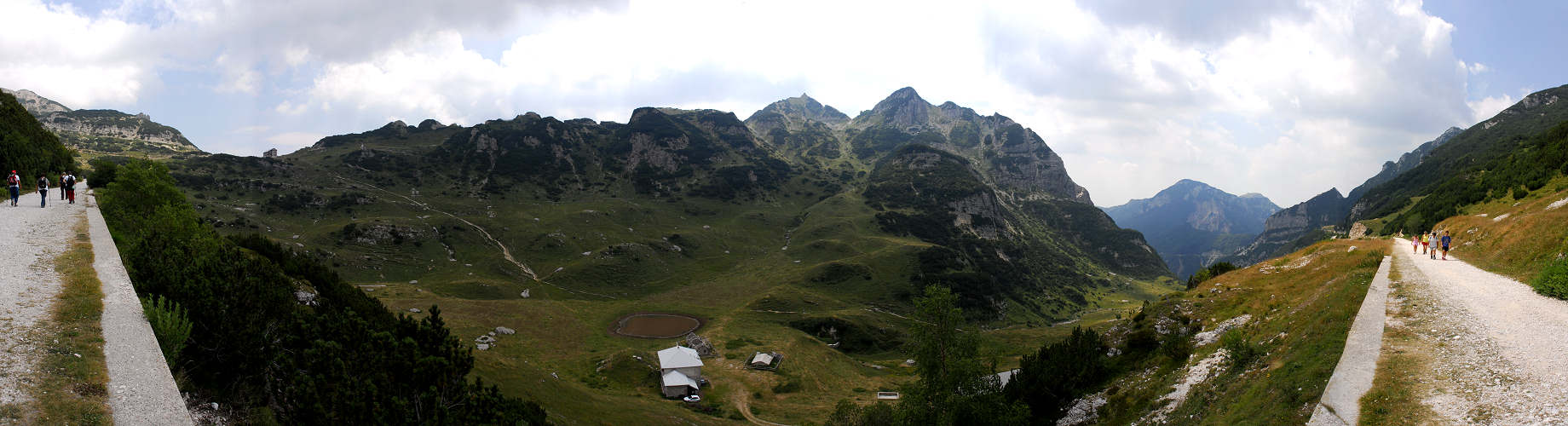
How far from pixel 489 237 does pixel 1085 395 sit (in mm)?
168394

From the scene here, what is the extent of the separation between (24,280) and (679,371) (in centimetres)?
5839

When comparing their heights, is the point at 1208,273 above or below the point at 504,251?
above

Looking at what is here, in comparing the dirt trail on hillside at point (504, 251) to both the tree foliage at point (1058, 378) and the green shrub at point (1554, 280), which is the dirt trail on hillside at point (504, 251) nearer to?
the tree foliage at point (1058, 378)

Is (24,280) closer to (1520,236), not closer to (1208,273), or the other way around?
(1520,236)

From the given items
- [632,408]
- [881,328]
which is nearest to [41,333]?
[632,408]

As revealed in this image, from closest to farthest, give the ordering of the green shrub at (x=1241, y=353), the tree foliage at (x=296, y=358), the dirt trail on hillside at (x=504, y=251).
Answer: the tree foliage at (x=296, y=358) < the green shrub at (x=1241, y=353) < the dirt trail on hillside at (x=504, y=251)

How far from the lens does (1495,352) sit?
15.2 metres

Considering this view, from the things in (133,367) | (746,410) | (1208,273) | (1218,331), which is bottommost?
(746,410)

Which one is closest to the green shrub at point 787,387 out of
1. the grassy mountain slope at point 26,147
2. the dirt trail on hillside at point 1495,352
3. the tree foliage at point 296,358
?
the tree foliage at point 296,358

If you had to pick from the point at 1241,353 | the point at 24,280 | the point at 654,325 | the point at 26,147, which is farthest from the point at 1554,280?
the point at 654,325

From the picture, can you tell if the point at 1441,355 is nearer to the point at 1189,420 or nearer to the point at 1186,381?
the point at 1189,420

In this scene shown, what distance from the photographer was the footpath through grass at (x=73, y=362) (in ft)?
32.6

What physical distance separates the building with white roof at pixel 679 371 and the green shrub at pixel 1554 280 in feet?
216

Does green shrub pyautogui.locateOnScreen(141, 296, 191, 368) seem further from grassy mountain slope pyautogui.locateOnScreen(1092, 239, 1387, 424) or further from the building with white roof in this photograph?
the building with white roof
